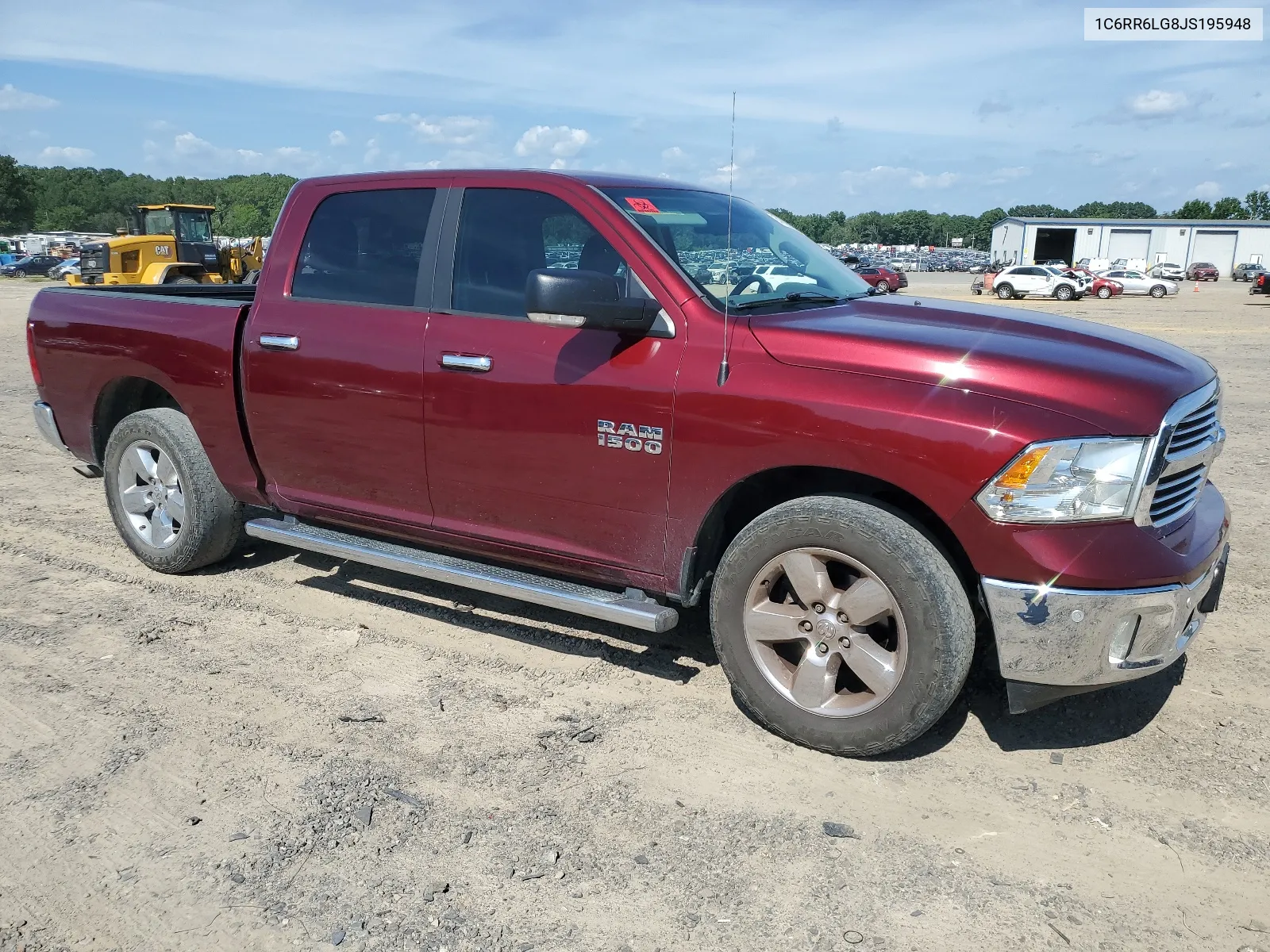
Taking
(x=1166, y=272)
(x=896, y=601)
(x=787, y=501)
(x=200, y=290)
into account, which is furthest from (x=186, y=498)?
(x=1166, y=272)

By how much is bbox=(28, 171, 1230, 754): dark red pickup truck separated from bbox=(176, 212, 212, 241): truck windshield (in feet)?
77.1

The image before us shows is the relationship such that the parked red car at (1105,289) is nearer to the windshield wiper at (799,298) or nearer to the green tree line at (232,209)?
the windshield wiper at (799,298)

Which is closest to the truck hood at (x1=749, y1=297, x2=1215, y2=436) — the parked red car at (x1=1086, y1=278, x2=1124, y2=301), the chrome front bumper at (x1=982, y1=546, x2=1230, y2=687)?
the chrome front bumper at (x1=982, y1=546, x2=1230, y2=687)

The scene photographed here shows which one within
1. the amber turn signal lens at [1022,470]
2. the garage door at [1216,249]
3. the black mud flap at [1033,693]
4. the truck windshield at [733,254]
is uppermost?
the garage door at [1216,249]

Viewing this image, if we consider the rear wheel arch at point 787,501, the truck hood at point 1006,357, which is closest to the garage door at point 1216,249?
the truck hood at point 1006,357

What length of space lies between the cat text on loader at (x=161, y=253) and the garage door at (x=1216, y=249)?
85624 mm

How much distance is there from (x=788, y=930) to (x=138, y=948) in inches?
66.7

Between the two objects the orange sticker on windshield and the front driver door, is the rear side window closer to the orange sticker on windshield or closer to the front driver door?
the front driver door

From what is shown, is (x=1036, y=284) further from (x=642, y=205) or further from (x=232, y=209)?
(x=232, y=209)

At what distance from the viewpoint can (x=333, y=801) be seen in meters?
3.25

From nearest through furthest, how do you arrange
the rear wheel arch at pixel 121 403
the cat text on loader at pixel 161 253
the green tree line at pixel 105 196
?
1. the rear wheel arch at pixel 121 403
2. the cat text on loader at pixel 161 253
3. the green tree line at pixel 105 196

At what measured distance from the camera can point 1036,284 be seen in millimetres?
41438

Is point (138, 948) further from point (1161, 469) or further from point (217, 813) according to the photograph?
point (1161, 469)

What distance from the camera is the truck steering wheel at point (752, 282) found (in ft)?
12.7
